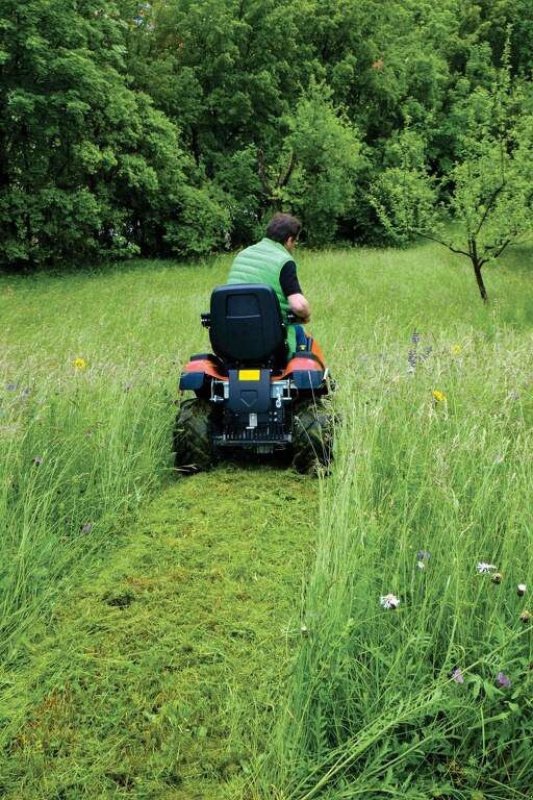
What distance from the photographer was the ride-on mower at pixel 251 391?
157 inches

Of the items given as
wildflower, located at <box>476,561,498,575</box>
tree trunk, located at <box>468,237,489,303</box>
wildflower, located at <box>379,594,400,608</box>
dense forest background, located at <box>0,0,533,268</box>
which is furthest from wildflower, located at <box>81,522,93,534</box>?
tree trunk, located at <box>468,237,489,303</box>

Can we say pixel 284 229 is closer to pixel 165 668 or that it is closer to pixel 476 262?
pixel 165 668

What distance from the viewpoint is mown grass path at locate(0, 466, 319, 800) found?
1947 mm

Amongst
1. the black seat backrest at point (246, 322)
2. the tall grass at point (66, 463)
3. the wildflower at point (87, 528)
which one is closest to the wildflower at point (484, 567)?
the tall grass at point (66, 463)

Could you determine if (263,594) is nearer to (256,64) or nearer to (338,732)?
(338,732)

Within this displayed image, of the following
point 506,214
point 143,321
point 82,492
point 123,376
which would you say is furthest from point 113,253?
point 82,492

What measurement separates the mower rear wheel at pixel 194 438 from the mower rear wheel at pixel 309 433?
22.4 inches

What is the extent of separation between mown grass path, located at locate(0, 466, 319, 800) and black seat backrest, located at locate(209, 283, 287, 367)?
117 cm

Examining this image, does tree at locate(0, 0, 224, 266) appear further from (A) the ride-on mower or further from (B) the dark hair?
(A) the ride-on mower

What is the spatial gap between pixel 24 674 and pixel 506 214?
853cm

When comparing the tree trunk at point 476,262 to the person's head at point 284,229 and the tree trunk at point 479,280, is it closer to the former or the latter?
the tree trunk at point 479,280

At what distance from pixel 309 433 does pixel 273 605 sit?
154 centimetres

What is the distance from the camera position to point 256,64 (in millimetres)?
21125

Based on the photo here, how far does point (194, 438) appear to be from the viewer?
164 inches
